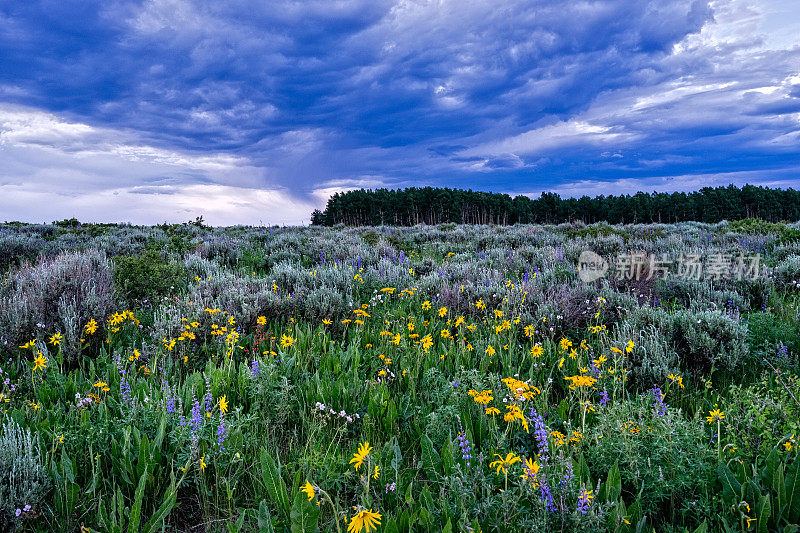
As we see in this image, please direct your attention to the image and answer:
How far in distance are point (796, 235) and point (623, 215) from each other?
98791 millimetres

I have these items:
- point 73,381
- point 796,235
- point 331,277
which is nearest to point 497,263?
point 331,277

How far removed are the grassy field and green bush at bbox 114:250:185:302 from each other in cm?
5

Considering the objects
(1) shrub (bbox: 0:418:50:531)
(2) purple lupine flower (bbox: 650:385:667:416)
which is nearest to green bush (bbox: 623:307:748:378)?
(2) purple lupine flower (bbox: 650:385:667:416)

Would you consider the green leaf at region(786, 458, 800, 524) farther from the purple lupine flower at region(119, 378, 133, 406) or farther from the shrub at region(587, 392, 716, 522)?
the purple lupine flower at region(119, 378, 133, 406)

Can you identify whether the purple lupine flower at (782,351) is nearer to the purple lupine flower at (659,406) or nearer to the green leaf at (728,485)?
the purple lupine flower at (659,406)

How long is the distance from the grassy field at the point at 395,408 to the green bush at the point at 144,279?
5 centimetres

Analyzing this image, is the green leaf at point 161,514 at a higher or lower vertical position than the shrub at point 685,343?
lower

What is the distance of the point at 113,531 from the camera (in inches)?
78.6

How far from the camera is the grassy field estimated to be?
2.08m

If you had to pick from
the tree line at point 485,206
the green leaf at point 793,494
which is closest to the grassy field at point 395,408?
the green leaf at point 793,494

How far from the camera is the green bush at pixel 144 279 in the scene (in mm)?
6242

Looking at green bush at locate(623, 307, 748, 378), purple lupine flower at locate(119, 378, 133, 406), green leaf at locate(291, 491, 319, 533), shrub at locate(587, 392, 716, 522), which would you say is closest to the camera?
green leaf at locate(291, 491, 319, 533)

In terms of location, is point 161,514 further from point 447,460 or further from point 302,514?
point 447,460

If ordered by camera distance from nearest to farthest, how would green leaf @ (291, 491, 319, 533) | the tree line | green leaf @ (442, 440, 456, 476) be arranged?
green leaf @ (291, 491, 319, 533) < green leaf @ (442, 440, 456, 476) < the tree line
